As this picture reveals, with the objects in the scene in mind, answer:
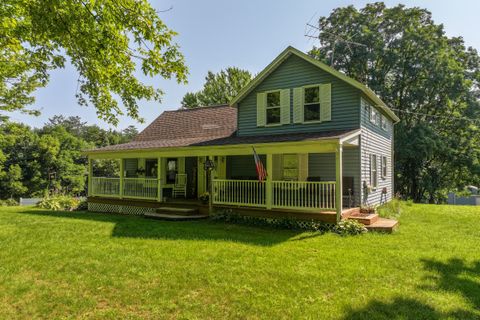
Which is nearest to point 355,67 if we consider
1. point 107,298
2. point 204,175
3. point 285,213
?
point 204,175

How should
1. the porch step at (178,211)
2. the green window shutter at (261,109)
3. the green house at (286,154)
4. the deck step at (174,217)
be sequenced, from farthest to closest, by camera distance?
the green window shutter at (261,109) < the porch step at (178,211) < the deck step at (174,217) < the green house at (286,154)

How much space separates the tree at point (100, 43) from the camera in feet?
16.2

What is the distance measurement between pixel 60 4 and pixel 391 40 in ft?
88.6

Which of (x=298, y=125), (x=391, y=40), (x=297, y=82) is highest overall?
(x=391, y=40)

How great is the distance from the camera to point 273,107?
43.9ft

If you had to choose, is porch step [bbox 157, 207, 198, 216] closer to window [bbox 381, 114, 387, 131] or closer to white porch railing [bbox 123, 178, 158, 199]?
white porch railing [bbox 123, 178, 158, 199]

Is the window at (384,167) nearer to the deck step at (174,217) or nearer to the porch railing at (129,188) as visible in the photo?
the deck step at (174,217)

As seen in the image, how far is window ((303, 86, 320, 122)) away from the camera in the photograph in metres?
12.5

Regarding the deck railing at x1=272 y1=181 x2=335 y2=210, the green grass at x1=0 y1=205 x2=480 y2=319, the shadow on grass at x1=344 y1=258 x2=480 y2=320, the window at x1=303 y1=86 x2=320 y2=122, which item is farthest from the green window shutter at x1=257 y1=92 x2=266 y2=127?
the shadow on grass at x1=344 y1=258 x2=480 y2=320

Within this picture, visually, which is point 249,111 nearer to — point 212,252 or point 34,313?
point 212,252

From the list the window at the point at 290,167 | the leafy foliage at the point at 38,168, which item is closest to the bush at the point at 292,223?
the window at the point at 290,167

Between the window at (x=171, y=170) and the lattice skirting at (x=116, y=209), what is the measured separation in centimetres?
246

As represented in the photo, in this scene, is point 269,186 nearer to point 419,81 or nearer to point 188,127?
point 188,127

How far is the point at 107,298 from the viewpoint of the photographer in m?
4.67
